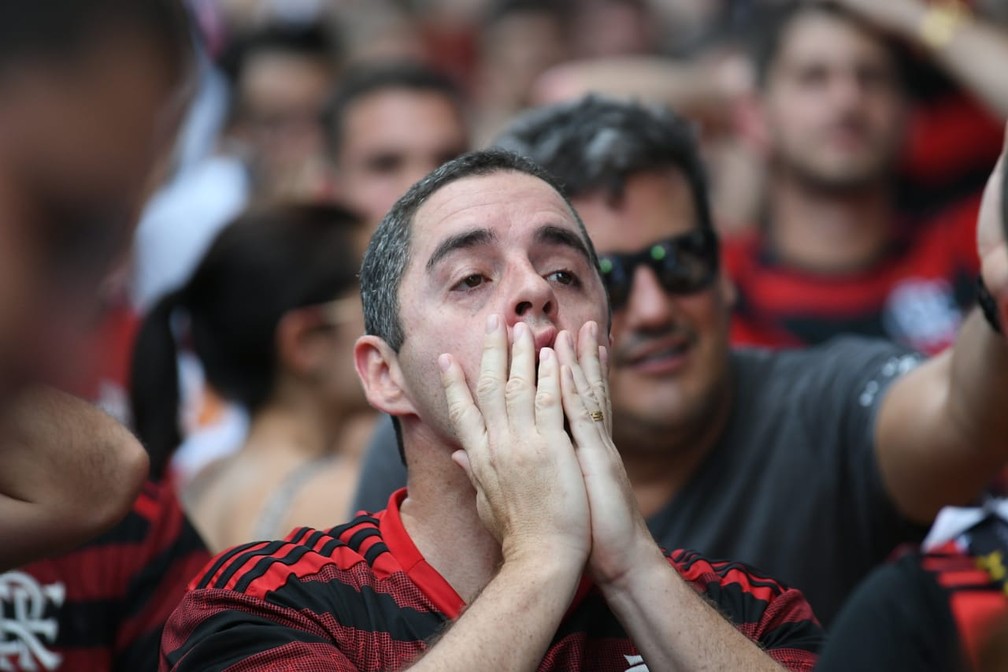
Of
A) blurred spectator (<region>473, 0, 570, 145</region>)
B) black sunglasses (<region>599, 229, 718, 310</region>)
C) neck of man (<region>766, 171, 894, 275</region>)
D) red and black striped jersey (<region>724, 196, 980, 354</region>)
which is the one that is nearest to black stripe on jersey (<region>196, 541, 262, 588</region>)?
black sunglasses (<region>599, 229, 718, 310</region>)

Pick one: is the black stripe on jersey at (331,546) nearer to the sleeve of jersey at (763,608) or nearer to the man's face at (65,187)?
the sleeve of jersey at (763,608)

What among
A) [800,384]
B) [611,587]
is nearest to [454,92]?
[800,384]

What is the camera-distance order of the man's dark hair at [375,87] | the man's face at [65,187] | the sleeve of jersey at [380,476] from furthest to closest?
1. the man's dark hair at [375,87]
2. the sleeve of jersey at [380,476]
3. the man's face at [65,187]

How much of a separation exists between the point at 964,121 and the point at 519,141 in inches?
114

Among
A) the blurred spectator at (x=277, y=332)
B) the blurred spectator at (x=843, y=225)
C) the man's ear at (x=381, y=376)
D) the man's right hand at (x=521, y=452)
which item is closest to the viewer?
the man's right hand at (x=521, y=452)

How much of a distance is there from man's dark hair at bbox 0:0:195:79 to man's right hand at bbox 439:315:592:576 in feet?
3.87

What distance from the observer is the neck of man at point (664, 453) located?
3455 mm

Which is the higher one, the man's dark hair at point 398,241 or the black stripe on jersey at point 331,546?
the man's dark hair at point 398,241

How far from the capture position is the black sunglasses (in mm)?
3393

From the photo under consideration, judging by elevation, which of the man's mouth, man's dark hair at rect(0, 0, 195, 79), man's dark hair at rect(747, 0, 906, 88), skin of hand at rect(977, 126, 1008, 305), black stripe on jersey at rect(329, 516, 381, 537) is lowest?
black stripe on jersey at rect(329, 516, 381, 537)

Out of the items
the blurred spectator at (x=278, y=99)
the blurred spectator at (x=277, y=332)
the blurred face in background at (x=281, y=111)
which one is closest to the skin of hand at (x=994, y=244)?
the blurred spectator at (x=277, y=332)

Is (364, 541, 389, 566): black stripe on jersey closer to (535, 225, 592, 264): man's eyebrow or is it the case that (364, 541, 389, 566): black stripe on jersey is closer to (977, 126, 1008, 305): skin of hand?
(535, 225, 592, 264): man's eyebrow

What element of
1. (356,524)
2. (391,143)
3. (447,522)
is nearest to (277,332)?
(391,143)

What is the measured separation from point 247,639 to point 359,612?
0.68ft
